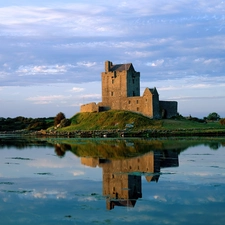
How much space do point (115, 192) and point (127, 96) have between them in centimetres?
4784

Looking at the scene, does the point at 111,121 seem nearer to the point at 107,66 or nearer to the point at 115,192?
the point at 107,66

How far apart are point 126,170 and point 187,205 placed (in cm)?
700

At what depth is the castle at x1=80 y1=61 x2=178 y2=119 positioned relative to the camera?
188 feet

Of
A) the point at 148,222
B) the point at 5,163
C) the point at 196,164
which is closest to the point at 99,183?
the point at 148,222

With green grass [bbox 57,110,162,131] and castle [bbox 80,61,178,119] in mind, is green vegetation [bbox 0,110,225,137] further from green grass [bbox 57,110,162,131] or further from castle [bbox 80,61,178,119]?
castle [bbox 80,61,178,119]

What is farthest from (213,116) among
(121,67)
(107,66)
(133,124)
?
(133,124)

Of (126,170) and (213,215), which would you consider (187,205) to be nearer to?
(213,215)

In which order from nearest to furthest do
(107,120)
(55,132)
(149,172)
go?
(149,172) < (107,120) < (55,132)

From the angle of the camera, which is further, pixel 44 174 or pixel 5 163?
pixel 5 163

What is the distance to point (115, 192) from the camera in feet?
44.3

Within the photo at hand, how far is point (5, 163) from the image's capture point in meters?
23.1

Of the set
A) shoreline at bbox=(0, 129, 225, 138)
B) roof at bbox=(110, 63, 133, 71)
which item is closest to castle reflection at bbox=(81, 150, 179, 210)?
shoreline at bbox=(0, 129, 225, 138)

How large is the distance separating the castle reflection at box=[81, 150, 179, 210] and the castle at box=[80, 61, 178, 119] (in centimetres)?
3075

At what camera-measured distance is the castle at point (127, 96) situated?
57188 mm
